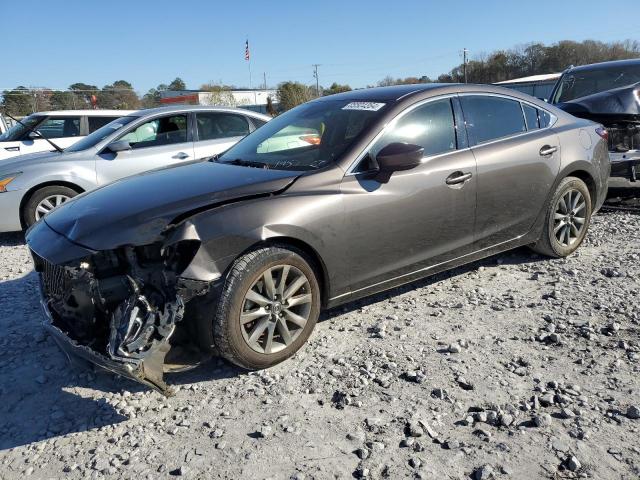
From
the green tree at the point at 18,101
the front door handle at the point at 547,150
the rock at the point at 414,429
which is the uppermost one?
the green tree at the point at 18,101

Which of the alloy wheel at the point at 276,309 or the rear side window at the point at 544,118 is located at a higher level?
the rear side window at the point at 544,118

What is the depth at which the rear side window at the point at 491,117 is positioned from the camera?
4.40 metres

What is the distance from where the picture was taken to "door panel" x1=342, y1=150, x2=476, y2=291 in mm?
3666

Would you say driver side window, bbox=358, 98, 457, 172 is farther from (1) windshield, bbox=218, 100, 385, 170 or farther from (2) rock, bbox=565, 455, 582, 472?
(2) rock, bbox=565, 455, 582, 472

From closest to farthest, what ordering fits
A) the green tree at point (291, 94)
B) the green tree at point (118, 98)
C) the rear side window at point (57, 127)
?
1. the rear side window at point (57, 127)
2. the green tree at point (118, 98)
3. the green tree at point (291, 94)

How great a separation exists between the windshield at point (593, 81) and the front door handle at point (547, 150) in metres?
4.50

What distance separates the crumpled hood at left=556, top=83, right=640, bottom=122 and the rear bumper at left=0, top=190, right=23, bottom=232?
699cm

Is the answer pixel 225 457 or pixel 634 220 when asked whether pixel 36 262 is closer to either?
pixel 225 457

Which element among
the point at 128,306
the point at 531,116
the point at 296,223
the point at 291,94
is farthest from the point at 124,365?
the point at 291,94

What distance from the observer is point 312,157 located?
394 centimetres

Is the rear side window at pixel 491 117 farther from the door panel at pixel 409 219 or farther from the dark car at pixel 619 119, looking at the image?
the dark car at pixel 619 119

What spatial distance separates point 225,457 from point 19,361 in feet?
6.12

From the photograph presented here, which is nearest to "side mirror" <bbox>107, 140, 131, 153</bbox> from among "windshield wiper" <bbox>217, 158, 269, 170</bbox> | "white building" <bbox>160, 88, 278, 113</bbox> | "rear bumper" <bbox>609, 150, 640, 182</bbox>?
"windshield wiper" <bbox>217, 158, 269, 170</bbox>

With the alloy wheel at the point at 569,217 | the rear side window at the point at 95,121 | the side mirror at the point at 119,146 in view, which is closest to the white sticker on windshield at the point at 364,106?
the alloy wheel at the point at 569,217
